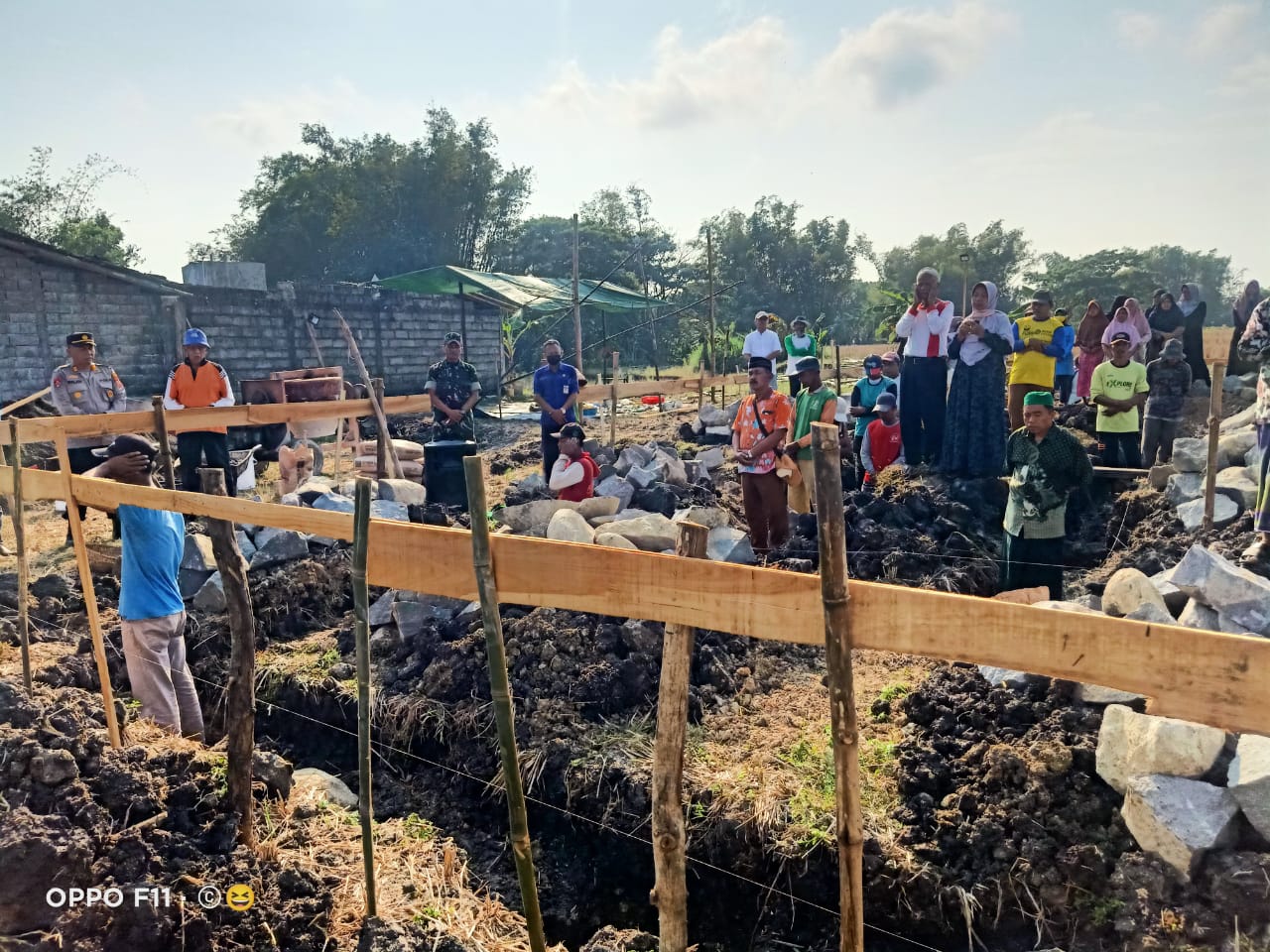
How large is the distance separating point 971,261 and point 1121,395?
118ft

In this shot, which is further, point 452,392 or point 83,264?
point 83,264

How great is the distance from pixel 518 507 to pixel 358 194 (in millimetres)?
33309

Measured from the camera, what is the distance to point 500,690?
2377 millimetres

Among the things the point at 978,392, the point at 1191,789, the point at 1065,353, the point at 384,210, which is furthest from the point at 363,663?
the point at 384,210

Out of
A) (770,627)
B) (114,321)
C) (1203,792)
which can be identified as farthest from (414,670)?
(114,321)

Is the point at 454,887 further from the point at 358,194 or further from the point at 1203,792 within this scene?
the point at 358,194

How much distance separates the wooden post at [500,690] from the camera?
2295mm

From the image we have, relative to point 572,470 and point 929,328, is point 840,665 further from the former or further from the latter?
point 929,328

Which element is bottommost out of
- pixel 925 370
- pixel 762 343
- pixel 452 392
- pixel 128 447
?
pixel 128 447

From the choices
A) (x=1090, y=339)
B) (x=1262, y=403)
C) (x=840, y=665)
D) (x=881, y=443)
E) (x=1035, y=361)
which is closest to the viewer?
(x=840, y=665)

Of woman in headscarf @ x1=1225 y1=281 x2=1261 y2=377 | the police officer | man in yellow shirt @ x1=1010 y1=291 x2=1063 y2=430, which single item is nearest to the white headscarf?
woman in headscarf @ x1=1225 y1=281 x2=1261 y2=377

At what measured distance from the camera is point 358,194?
35.7 meters

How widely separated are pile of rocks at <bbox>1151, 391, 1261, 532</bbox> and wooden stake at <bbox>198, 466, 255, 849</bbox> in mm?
→ 6457

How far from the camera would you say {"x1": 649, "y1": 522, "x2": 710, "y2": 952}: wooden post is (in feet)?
7.14
